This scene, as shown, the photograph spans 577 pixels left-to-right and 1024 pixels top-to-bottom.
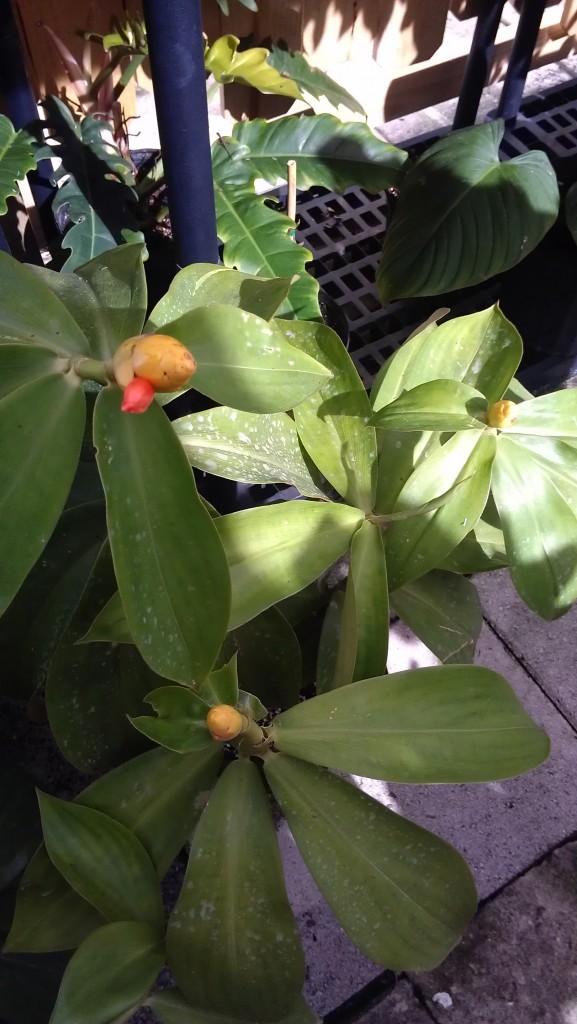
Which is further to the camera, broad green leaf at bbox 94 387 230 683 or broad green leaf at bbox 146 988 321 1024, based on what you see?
broad green leaf at bbox 146 988 321 1024

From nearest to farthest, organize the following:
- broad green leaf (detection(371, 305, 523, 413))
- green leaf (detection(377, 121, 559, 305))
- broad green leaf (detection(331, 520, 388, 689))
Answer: broad green leaf (detection(331, 520, 388, 689)) < broad green leaf (detection(371, 305, 523, 413)) < green leaf (detection(377, 121, 559, 305))

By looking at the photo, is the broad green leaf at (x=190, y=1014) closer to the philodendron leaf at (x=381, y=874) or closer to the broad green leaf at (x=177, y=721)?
the philodendron leaf at (x=381, y=874)

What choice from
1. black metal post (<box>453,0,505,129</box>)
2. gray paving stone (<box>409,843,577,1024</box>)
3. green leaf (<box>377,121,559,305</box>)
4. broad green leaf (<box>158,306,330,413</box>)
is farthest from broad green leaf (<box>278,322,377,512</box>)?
black metal post (<box>453,0,505,129</box>)

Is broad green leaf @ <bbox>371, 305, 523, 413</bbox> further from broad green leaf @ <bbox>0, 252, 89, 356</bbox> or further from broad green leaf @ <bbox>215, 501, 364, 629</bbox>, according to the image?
broad green leaf @ <bbox>0, 252, 89, 356</bbox>

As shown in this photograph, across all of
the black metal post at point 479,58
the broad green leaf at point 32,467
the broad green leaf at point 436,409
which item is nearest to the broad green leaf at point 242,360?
the broad green leaf at point 32,467

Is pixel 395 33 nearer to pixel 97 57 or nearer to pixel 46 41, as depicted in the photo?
pixel 97 57

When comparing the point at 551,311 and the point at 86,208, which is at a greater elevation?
the point at 86,208

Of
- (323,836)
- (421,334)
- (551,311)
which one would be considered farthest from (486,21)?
(323,836)
